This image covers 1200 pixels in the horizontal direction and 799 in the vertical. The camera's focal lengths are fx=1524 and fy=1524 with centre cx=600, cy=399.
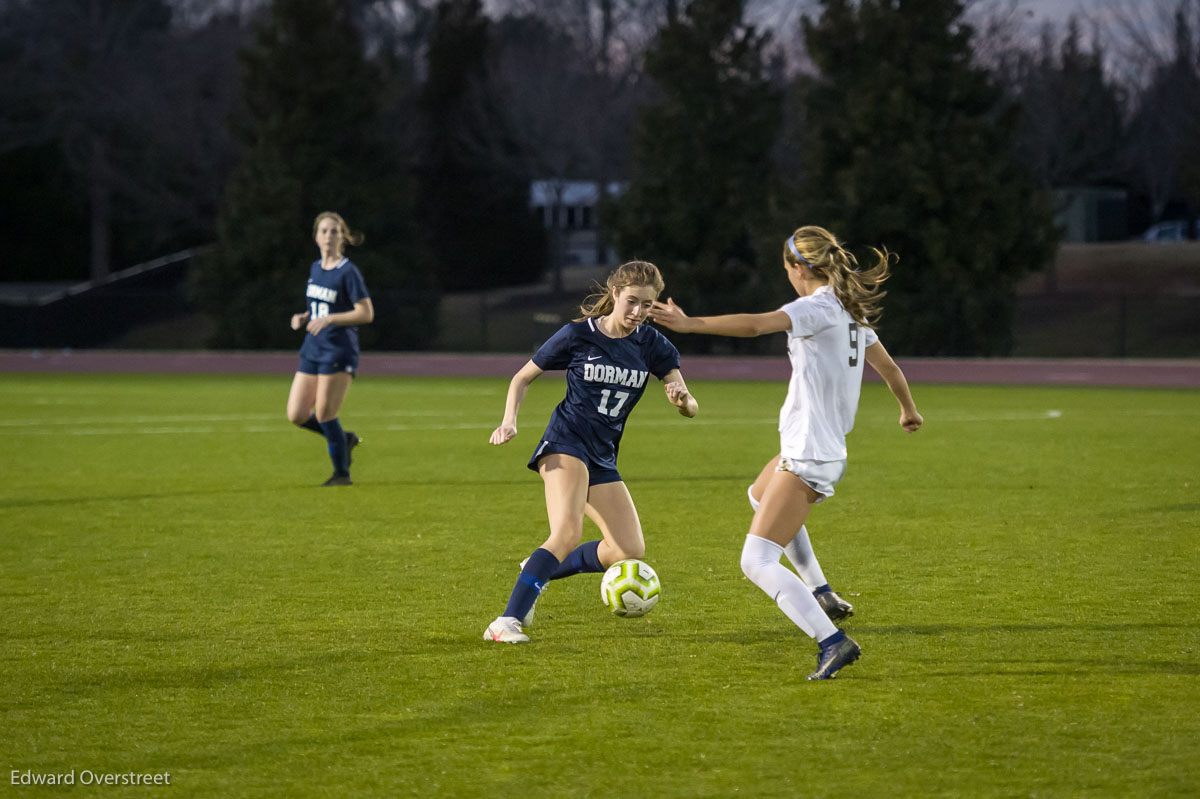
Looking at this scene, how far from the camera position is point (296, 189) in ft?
126

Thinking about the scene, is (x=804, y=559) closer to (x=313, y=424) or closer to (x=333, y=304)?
(x=333, y=304)

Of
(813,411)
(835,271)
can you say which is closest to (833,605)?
(813,411)

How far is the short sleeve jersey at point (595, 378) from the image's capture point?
6816 millimetres

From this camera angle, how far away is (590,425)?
689 centimetres

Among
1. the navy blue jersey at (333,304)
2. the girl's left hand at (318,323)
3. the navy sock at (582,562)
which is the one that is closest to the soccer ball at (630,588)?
the navy sock at (582,562)

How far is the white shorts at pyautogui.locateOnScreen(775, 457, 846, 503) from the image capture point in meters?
6.01

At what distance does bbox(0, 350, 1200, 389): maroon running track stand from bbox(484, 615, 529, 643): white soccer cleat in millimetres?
23877

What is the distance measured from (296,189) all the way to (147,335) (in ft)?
21.9

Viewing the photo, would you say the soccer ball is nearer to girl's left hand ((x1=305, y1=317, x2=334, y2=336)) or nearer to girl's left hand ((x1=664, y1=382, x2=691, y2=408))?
girl's left hand ((x1=664, y1=382, x2=691, y2=408))

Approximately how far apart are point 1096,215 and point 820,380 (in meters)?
50.7

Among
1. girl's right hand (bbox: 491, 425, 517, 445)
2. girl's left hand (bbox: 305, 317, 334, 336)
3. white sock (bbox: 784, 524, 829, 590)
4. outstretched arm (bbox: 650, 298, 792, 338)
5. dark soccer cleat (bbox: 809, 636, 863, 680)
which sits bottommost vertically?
dark soccer cleat (bbox: 809, 636, 863, 680)

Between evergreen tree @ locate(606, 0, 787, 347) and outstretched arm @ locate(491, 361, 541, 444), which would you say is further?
evergreen tree @ locate(606, 0, 787, 347)

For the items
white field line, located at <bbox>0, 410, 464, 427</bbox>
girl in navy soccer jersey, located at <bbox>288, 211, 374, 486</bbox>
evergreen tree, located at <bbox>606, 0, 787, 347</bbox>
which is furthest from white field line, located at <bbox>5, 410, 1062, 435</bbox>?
evergreen tree, located at <bbox>606, 0, 787, 347</bbox>

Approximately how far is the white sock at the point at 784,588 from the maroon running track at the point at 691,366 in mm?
23926
